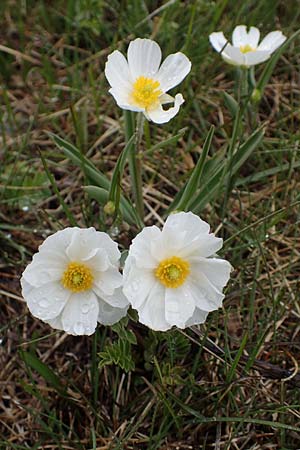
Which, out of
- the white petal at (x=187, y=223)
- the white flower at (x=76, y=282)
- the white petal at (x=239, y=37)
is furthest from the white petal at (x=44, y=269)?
the white petal at (x=239, y=37)

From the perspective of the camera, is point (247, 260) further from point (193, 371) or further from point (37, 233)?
point (37, 233)

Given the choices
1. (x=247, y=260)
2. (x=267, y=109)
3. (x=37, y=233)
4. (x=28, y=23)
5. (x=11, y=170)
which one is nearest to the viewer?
(x=247, y=260)

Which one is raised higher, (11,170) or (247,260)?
(11,170)

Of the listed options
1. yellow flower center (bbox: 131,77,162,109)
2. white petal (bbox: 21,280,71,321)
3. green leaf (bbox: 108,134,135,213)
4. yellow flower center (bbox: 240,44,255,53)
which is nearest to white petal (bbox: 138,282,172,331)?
white petal (bbox: 21,280,71,321)

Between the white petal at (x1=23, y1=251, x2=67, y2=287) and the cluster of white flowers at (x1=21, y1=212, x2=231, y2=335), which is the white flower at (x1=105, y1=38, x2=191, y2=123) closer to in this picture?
the cluster of white flowers at (x1=21, y1=212, x2=231, y2=335)

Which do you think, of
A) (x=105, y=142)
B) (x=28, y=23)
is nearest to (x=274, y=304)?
(x=105, y=142)

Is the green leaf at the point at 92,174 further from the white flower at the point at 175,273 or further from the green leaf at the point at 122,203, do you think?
the white flower at the point at 175,273

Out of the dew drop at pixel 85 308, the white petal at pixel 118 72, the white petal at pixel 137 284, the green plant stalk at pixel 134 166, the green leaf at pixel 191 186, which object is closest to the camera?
the white petal at pixel 137 284
